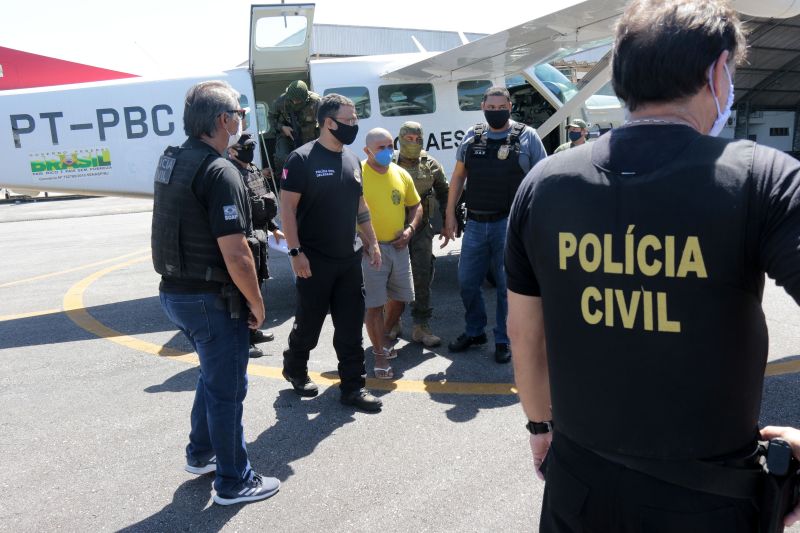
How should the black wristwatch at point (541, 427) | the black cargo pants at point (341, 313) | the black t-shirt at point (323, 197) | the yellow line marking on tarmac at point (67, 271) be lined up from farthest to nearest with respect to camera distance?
the yellow line marking on tarmac at point (67, 271)
the black cargo pants at point (341, 313)
the black t-shirt at point (323, 197)
the black wristwatch at point (541, 427)

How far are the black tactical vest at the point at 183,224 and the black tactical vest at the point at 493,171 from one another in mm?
2516

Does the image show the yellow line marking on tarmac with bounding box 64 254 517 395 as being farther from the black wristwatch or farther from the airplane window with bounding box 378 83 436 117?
the airplane window with bounding box 378 83 436 117

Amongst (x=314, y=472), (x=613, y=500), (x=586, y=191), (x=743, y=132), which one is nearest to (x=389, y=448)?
(x=314, y=472)

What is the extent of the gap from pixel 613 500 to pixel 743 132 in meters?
27.0

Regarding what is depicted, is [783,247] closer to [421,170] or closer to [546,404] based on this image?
[546,404]

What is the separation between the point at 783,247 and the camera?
3.96 ft

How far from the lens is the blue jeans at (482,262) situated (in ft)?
16.6

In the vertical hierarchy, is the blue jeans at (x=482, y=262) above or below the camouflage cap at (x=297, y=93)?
below

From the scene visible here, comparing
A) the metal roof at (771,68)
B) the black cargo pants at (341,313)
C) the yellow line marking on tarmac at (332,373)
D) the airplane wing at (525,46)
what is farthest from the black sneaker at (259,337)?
the metal roof at (771,68)

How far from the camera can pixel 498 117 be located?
4980mm

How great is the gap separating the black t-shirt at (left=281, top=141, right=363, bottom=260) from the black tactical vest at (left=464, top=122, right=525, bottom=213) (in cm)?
122

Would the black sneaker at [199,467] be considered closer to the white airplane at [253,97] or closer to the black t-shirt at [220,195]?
the black t-shirt at [220,195]

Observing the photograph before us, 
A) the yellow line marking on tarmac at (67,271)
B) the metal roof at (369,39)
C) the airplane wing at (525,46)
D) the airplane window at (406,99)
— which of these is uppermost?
the metal roof at (369,39)

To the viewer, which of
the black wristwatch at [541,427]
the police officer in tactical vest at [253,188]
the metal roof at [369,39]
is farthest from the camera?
the metal roof at [369,39]
